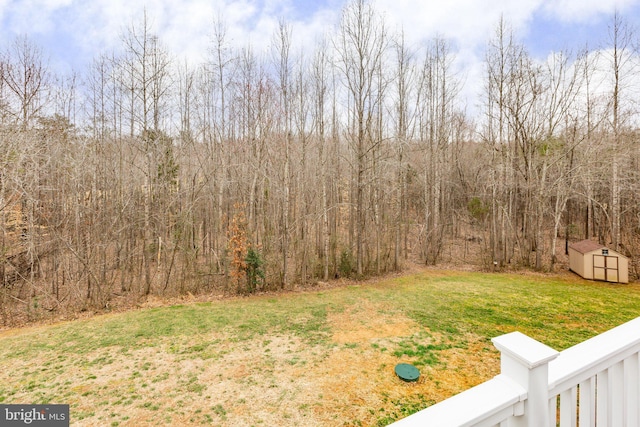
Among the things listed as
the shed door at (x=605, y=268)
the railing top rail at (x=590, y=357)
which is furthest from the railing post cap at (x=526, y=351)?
the shed door at (x=605, y=268)

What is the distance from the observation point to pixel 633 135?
8648mm

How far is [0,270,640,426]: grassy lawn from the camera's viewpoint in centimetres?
295

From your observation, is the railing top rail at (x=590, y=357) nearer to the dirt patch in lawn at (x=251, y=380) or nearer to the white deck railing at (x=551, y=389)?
the white deck railing at (x=551, y=389)

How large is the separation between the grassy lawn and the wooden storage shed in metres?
0.80

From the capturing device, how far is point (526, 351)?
82 cm

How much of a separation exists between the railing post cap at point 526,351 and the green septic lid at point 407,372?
2.90 meters

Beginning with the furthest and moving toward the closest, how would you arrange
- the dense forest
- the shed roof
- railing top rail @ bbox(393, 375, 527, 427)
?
the shed roof
the dense forest
railing top rail @ bbox(393, 375, 527, 427)

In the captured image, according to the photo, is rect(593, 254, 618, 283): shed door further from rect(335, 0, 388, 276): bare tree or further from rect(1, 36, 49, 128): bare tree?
rect(1, 36, 49, 128): bare tree

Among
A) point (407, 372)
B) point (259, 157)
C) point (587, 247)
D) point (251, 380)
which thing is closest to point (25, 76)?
point (259, 157)

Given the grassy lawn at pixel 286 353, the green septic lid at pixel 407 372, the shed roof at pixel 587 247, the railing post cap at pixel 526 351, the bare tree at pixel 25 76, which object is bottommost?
the grassy lawn at pixel 286 353

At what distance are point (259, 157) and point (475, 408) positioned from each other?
8248 millimetres

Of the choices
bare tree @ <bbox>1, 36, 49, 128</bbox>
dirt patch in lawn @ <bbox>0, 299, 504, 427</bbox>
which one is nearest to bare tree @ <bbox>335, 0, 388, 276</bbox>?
dirt patch in lawn @ <bbox>0, 299, 504, 427</bbox>

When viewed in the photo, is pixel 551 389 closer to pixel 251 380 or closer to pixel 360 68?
pixel 251 380

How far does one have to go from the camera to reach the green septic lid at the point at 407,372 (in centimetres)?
332
